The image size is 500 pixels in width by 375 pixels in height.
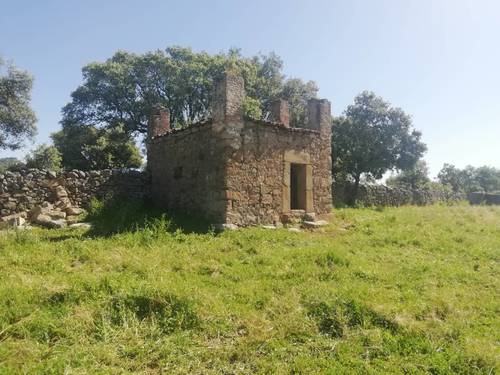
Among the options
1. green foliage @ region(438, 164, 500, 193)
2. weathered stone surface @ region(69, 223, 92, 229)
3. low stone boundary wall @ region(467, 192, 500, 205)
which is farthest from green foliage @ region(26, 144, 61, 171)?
green foliage @ region(438, 164, 500, 193)

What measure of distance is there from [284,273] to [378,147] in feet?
51.4

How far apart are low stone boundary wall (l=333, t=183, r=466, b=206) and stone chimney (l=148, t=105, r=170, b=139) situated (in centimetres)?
826

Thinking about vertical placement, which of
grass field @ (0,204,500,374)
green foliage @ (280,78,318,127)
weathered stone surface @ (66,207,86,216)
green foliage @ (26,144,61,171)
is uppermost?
green foliage @ (280,78,318,127)

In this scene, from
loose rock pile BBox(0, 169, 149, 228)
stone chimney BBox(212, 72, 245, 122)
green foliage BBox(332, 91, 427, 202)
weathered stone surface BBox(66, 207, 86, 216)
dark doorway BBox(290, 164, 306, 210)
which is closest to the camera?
stone chimney BBox(212, 72, 245, 122)

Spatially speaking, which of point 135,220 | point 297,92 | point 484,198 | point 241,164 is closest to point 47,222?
point 135,220

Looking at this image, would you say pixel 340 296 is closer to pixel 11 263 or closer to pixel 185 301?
pixel 185 301

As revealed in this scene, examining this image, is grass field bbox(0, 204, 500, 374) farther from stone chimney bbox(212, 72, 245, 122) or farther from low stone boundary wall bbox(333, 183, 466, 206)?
low stone boundary wall bbox(333, 183, 466, 206)

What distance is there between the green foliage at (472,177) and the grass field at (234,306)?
47.8 meters

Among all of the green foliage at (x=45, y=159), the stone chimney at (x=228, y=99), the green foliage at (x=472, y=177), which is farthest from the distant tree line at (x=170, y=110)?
the green foliage at (x=472, y=177)

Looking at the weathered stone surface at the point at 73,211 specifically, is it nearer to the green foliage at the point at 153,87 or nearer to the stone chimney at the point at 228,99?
the stone chimney at the point at 228,99

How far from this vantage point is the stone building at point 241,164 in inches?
411

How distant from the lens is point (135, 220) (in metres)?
10.4

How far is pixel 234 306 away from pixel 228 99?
6.03m

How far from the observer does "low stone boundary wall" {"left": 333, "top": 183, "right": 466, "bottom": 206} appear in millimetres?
19128
